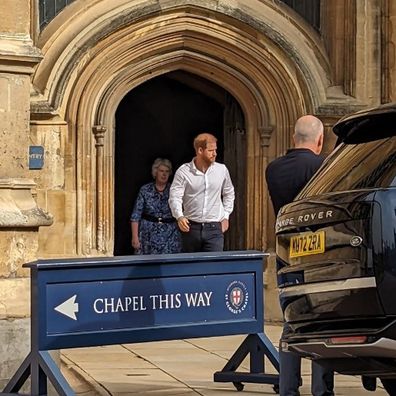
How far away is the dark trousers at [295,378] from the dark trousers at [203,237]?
3.83 meters

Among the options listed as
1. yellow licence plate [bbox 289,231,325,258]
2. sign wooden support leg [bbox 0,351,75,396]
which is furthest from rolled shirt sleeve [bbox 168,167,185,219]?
yellow licence plate [bbox 289,231,325,258]

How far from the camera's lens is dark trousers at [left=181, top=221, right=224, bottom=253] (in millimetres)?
11320

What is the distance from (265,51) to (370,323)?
817 centimetres

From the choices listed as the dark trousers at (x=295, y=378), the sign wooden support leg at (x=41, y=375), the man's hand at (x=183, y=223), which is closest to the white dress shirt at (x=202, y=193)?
the man's hand at (x=183, y=223)

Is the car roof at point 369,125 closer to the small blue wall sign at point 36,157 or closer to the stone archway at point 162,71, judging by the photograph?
the small blue wall sign at point 36,157

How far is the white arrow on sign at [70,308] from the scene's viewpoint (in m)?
7.79

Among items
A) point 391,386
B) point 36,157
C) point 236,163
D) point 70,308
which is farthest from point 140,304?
point 236,163

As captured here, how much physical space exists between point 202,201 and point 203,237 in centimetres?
33

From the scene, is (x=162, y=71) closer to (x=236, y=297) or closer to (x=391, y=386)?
(x=236, y=297)

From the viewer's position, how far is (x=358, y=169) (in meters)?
6.18

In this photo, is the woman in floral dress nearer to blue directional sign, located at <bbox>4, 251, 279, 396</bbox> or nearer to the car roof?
blue directional sign, located at <bbox>4, 251, 279, 396</bbox>

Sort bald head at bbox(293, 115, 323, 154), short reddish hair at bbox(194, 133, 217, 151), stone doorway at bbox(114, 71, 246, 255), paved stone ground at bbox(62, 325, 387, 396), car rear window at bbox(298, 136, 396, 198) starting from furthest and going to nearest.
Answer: stone doorway at bbox(114, 71, 246, 255) → short reddish hair at bbox(194, 133, 217, 151) → paved stone ground at bbox(62, 325, 387, 396) → bald head at bbox(293, 115, 323, 154) → car rear window at bbox(298, 136, 396, 198)

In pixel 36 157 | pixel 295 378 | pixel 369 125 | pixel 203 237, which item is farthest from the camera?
pixel 36 157

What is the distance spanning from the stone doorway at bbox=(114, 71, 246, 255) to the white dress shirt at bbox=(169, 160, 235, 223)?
336cm
